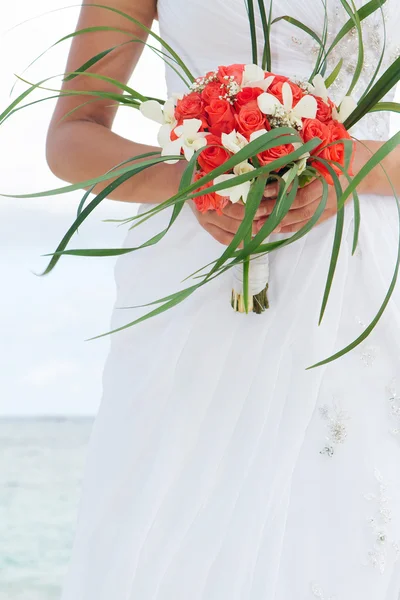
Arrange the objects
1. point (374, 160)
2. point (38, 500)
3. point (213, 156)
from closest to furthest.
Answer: point (374, 160) < point (213, 156) < point (38, 500)

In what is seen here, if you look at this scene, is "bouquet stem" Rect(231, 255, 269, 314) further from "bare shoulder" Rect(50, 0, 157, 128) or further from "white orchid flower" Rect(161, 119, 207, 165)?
"bare shoulder" Rect(50, 0, 157, 128)

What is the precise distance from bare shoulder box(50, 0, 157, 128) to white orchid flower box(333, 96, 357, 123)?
1.20 feet

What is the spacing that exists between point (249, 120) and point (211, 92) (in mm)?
62

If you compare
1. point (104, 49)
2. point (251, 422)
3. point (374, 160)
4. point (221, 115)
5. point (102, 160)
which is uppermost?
point (104, 49)

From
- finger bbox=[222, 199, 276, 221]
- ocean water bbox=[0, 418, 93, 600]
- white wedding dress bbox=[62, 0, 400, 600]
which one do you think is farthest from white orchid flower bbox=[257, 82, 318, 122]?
ocean water bbox=[0, 418, 93, 600]

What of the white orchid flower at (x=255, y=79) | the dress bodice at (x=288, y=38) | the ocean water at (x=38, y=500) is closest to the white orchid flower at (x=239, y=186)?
the white orchid flower at (x=255, y=79)

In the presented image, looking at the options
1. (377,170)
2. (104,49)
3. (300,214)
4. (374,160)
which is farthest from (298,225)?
(104,49)

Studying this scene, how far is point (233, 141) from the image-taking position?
77cm

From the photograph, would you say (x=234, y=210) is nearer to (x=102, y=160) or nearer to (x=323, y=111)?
(x=323, y=111)

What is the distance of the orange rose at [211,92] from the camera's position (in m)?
0.82

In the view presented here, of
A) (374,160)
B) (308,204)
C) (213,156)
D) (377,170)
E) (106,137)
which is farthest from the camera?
(106,137)

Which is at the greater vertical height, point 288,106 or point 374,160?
point 288,106

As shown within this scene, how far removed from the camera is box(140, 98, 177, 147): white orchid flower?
2.79 feet

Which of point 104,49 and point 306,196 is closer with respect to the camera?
point 306,196
